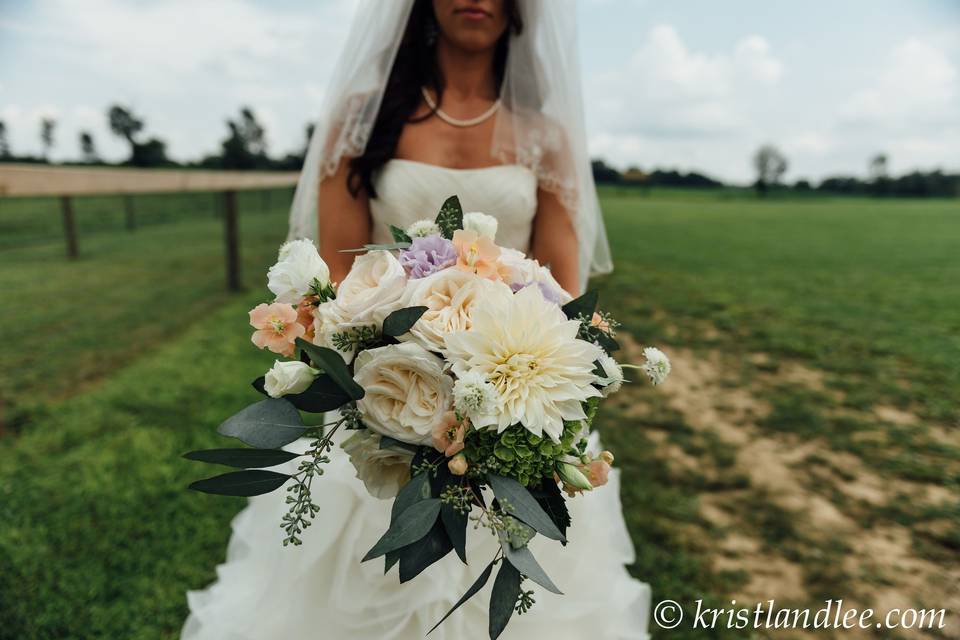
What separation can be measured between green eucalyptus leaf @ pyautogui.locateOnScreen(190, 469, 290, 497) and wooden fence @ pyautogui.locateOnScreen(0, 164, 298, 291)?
10.0 ft

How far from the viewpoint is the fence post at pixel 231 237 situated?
819 centimetres

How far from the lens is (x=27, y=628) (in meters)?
2.36

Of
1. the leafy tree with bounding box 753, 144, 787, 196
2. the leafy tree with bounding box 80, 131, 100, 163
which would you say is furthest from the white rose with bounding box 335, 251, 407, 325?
the leafy tree with bounding box 753, 144, 787, 196

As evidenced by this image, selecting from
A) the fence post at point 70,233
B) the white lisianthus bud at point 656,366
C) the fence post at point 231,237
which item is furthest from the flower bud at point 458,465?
the fence post at point 70,233

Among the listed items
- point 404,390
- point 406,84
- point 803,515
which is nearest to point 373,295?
point 404,390

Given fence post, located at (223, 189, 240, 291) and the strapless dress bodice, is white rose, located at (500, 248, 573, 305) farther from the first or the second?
fence post, located at (223, 189, 240, 291)

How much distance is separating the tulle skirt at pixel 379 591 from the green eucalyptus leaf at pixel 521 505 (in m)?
0.63

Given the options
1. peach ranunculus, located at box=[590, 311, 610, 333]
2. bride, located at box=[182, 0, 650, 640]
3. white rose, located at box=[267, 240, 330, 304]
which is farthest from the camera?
bride, located at box=[182, 0, 650, 640]

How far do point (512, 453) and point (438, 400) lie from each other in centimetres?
16

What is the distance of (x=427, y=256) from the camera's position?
1.19 meters

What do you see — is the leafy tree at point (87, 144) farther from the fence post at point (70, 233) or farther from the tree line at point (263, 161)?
the fence post at point (70, 233)

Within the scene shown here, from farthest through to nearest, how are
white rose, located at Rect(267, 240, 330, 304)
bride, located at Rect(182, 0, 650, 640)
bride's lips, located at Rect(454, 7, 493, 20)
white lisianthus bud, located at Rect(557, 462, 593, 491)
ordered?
bride's lips, located at Rect(454, 7, 493, 20)
bride, located at Rect(182, 0, 650, 640)
white rose, located at Rect(267, 240, 330, 304)
white lisianthus bud, located at Rect(557, 462, 593, 491)

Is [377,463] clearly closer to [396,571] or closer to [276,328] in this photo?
[276,328]

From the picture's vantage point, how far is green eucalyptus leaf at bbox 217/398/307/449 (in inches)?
40.5
